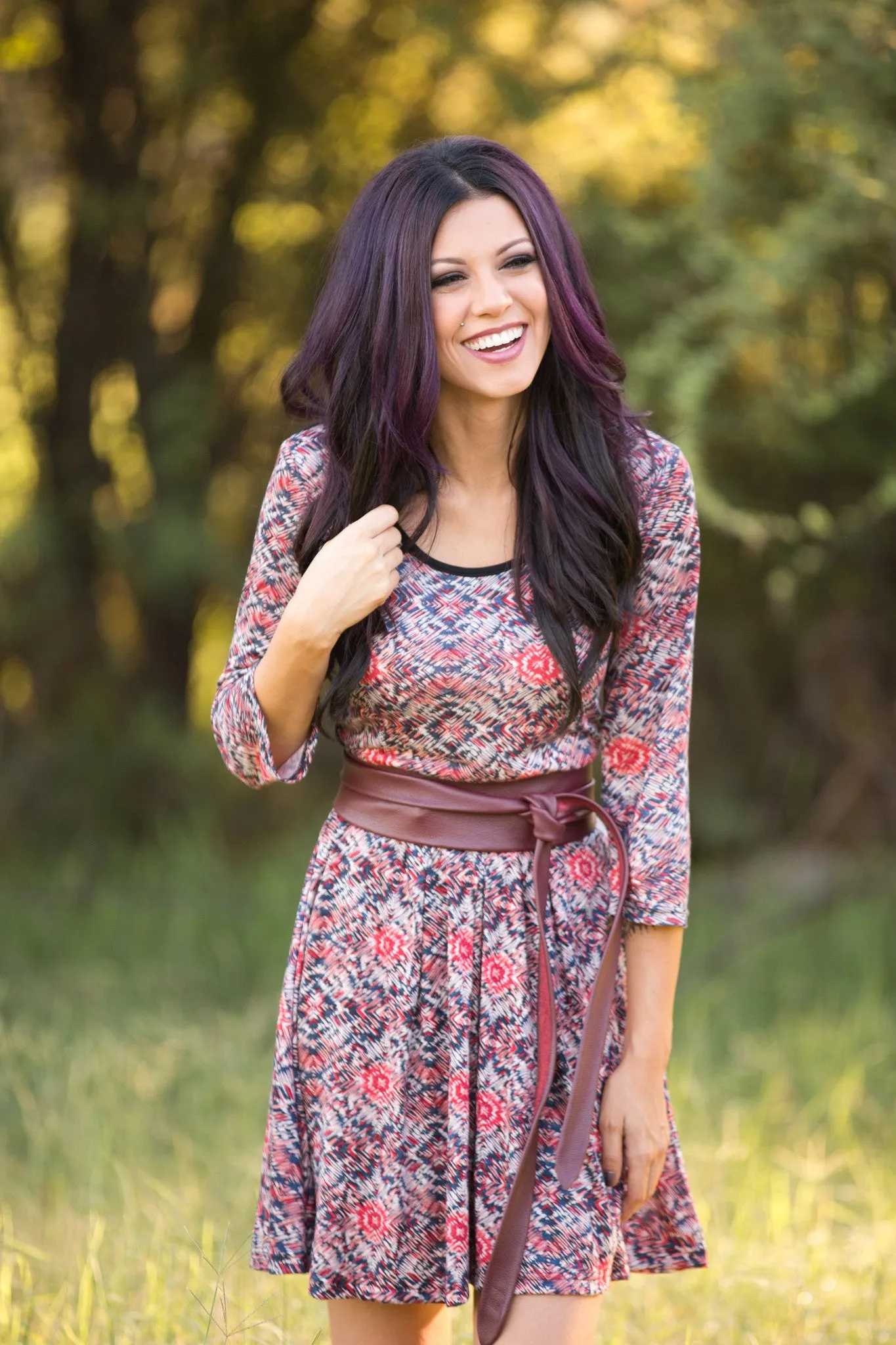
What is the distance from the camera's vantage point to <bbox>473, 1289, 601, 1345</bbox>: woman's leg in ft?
5.49

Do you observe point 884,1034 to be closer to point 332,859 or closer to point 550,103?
point 332,859

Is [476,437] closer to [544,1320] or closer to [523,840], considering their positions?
[523,840]

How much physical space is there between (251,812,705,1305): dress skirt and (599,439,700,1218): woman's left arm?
49mm

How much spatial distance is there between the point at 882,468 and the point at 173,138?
2.91 meters

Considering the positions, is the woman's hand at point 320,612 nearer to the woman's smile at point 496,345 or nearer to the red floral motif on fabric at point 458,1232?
the woman's smile at point 496,345

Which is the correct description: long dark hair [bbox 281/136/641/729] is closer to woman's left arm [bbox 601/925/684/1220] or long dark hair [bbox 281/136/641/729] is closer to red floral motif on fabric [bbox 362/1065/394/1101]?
woman's left arm [bbox 601/925/684/1220]

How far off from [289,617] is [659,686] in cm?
48

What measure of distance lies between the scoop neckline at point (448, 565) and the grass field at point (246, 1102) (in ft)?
3.15

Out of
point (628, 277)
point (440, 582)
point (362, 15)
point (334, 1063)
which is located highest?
point (362, 15)

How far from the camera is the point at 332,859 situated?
186 centimetres

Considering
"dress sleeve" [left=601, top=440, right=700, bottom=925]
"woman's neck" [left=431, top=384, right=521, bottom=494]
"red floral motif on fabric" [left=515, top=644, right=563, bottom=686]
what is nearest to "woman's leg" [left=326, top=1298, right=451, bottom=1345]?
"dress sleeve" [left=601, top=440, right=700, bottom=925]

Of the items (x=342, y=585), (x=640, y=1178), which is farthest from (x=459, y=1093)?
(x=342, y=585)

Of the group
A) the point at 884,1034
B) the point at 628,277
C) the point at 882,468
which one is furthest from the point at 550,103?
the point at 884,1034

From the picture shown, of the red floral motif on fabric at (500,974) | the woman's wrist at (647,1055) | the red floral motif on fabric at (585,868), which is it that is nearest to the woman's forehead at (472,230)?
the red floral motif on fabric at (585,868)
